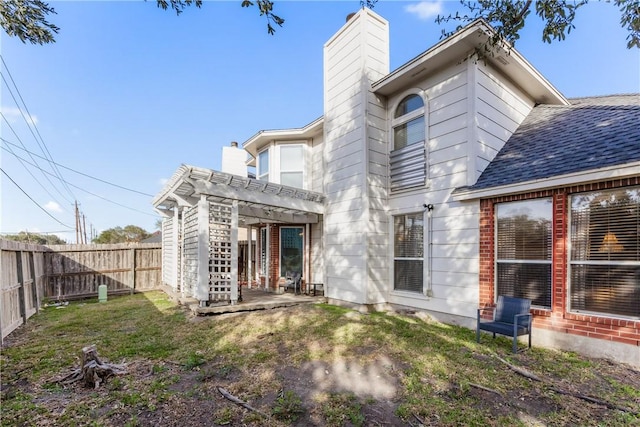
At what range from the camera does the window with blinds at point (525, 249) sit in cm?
516

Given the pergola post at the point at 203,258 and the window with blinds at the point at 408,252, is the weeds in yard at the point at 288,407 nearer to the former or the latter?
the pergola post at the point at 203,258

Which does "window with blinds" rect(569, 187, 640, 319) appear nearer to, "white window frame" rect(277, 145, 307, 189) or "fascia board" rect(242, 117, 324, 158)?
"fascia board" rect(242, 117, 324, 158)

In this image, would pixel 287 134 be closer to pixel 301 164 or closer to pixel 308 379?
pixel 301 164

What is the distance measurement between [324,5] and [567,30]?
4.25m

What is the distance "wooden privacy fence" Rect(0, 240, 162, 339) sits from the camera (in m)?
5.96

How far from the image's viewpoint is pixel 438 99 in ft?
21.9

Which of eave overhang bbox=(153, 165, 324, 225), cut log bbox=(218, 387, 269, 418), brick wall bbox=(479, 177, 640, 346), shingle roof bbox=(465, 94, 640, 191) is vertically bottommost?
cut log bbox=(218, 387, 269, 418)

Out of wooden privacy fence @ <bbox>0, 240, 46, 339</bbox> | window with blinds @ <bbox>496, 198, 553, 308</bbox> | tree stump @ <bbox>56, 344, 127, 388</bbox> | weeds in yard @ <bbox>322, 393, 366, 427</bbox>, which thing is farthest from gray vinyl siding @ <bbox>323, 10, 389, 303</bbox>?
wooden privacy fence @ <bbox>0, 240, 46, 339</bbox>

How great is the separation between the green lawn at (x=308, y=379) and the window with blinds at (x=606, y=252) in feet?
2.85

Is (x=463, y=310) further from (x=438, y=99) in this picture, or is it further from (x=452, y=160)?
(x=438, y=99)

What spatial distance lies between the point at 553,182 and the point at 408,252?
10.5 ft

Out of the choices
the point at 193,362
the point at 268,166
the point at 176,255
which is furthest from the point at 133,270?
the point at 193,362

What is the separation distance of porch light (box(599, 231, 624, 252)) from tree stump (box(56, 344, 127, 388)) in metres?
7.04

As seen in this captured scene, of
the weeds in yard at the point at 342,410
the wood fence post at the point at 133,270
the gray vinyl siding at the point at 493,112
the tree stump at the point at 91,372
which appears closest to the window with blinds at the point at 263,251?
the wood fence post at the point at 133,270
